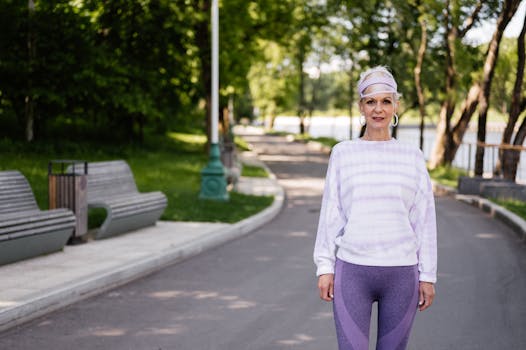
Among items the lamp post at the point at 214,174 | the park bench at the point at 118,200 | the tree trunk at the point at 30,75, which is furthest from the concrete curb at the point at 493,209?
the tree trunk at the point at 30,75

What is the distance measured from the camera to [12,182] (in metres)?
9.13

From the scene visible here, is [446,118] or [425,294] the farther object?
[446,118]

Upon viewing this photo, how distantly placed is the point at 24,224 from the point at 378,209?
19.2ft

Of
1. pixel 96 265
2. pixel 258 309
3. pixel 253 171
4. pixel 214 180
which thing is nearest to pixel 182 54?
pixel 253 171

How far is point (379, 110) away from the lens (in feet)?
11.1

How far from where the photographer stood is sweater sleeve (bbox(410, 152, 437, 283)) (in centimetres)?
335

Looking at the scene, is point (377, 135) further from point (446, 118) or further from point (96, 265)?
point (446, 118)

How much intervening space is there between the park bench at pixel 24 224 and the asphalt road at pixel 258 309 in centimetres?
128

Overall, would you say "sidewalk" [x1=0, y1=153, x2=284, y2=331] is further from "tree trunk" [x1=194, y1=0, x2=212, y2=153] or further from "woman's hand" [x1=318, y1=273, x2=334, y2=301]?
"tree trunk" [x1=194, y1=0, x2=212, y2=153]

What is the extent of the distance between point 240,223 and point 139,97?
12821 mm

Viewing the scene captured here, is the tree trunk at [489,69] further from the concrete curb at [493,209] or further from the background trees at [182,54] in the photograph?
the concrete curb at [493,209]

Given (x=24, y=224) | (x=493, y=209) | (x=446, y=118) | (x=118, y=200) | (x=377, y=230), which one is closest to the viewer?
(x=377, y=230)

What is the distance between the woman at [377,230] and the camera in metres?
3.28

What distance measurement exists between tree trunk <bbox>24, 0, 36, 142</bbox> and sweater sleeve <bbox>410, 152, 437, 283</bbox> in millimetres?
20226
